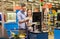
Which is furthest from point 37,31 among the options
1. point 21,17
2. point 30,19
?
point 21,17

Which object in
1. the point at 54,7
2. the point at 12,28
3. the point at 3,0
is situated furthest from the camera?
the point at 54,7

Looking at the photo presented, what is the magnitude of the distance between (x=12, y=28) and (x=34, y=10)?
602mm

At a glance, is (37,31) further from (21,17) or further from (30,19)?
(21,17)

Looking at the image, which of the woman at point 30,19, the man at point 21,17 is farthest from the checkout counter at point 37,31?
the man at point 21,17

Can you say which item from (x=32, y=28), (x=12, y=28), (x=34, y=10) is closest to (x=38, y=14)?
(x=34, y=10)

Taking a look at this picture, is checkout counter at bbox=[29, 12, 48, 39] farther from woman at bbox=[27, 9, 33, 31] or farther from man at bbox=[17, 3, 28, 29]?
man at bbox=[17, 3, 28, 29]

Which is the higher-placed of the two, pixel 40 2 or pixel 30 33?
pixel 40 2

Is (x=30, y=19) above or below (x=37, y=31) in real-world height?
above

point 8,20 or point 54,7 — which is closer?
point 8,20

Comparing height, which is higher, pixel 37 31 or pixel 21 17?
pixel 21 17

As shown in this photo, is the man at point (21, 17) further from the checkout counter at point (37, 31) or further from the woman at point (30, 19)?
the checkout counter at point (37, 31)

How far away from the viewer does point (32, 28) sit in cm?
321

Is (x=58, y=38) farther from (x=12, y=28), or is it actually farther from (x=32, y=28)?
(x=12, y=28)

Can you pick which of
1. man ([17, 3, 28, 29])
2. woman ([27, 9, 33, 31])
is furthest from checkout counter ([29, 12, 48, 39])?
man ([17, 3, 28, 29])
